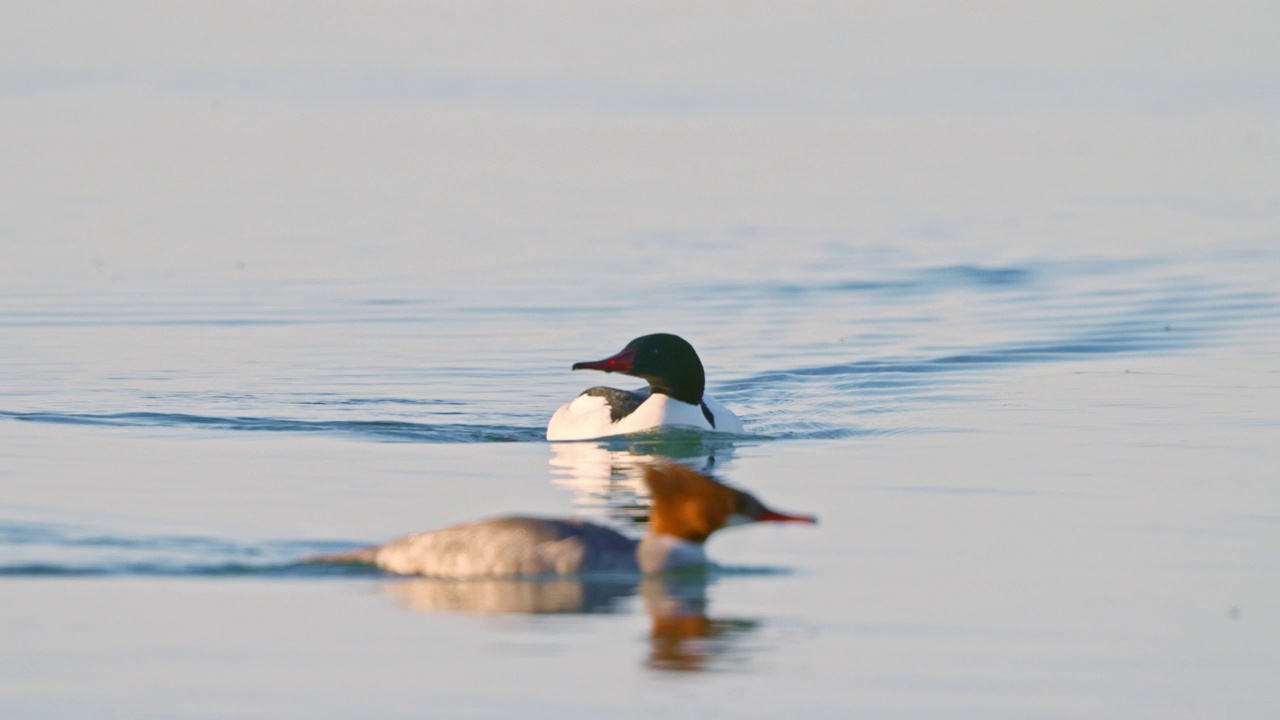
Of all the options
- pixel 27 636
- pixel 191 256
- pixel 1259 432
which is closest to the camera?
pixel 27 636

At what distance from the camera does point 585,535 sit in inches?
377

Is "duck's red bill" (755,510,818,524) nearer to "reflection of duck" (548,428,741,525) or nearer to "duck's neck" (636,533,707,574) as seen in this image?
"duck's neck" (636,533,707,574)

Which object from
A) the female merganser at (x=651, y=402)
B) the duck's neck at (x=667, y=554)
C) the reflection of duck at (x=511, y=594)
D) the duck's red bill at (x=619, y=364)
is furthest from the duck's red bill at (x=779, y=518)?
the duck's red bill at (x=619, y=364)

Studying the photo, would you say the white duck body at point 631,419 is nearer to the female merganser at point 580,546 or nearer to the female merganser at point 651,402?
the female merganser at point 651,402

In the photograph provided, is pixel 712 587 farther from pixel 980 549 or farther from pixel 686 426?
pixel 686 426

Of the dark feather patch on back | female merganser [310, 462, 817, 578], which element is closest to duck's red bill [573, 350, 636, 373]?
the dark feather patch on back

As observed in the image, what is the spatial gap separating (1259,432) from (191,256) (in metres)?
14.7

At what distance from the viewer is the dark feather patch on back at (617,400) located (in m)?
15.7

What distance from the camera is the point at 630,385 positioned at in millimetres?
20250

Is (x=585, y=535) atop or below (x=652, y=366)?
Result: below

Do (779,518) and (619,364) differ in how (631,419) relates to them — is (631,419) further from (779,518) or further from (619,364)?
(779,518)

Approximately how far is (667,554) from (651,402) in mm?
6086

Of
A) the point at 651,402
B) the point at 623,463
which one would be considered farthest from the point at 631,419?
the point at 623,463

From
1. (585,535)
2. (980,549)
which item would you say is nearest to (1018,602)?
(980,549)
